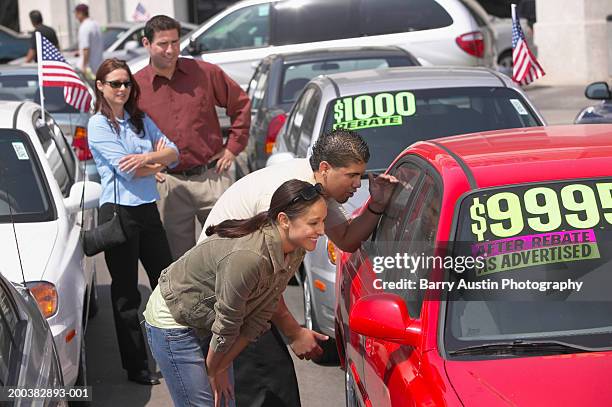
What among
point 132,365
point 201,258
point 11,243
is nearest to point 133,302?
point 132,365

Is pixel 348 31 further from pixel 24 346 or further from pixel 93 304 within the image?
pixel 24 346

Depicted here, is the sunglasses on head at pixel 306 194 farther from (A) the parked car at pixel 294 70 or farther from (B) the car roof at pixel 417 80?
(A) the parked car at pixel 294 70

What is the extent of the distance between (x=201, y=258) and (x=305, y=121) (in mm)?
4293

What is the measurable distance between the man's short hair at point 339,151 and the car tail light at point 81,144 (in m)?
6.54

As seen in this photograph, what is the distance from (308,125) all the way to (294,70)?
4061mm

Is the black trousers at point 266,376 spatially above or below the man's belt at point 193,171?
below

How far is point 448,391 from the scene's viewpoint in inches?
144

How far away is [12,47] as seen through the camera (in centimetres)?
2681

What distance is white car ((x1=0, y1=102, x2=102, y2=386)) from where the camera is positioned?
5922 mm

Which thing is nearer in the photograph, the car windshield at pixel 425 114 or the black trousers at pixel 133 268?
the black trousers at pixel 133 268

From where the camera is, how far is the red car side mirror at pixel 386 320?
4008 mm

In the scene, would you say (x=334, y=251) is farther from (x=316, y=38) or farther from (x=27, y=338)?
(x=316, y=38)

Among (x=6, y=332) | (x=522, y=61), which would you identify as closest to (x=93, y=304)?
(x=6, y=332)

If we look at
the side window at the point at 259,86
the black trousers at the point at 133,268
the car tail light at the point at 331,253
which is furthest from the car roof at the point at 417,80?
the side window at the point at 259,86
